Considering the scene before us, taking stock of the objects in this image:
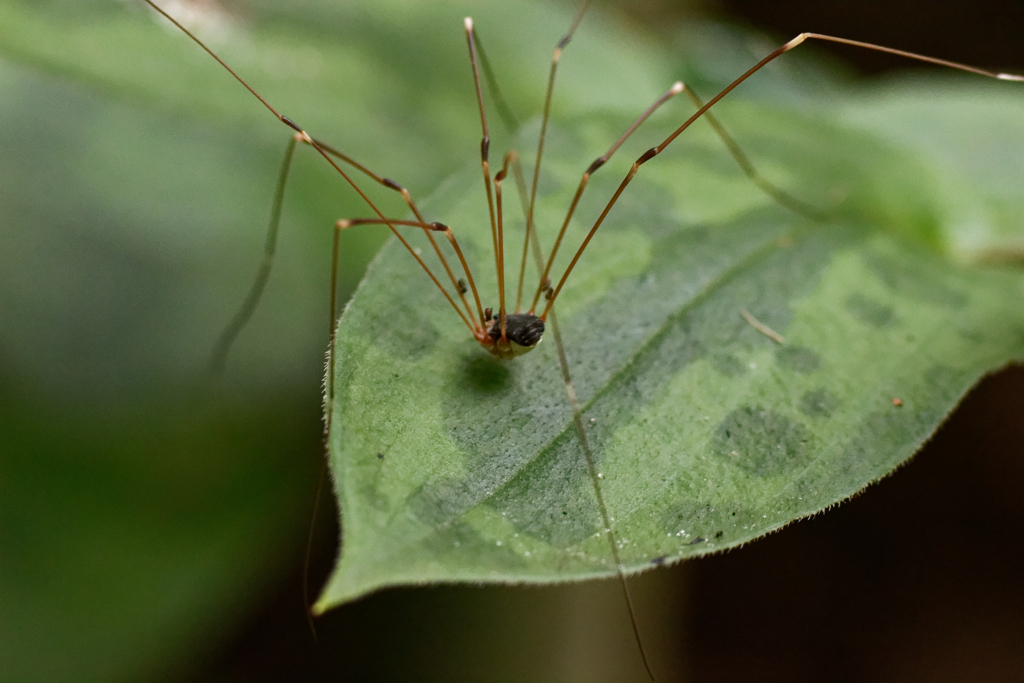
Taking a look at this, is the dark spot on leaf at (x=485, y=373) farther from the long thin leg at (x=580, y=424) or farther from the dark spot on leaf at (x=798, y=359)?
the dark spot on leaf at (x=798, y=359)

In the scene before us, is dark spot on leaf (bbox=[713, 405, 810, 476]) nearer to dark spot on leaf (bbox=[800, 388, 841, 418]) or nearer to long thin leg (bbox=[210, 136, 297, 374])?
dark spot on leaf (bbox=[800, 388, 841, 418])

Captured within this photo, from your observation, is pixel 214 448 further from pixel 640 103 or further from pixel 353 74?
pixel 640 103

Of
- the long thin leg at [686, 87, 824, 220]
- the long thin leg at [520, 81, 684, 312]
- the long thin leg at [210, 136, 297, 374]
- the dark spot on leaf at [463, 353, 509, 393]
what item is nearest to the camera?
the dark spot on leaf at [463, 353, 509, 393]

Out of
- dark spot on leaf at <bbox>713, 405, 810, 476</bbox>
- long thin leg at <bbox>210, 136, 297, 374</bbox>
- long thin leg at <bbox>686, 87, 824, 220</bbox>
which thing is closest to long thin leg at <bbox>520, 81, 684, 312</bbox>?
long thin leg at <bbox>686, 87, 824, 220</bbox>

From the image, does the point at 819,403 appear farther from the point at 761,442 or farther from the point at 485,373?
the point at 485,373

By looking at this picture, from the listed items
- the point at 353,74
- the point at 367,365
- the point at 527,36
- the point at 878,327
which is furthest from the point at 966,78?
the point at 367,365

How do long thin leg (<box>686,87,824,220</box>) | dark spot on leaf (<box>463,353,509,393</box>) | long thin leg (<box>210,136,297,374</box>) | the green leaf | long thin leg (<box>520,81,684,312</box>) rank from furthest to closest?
long thin leg (<box>210,136,297,374</box>) → long thin leg (<box>686,87,824,220</box>) → long thin leg (<box>520,81,684,312</box>) → dark spot on leaf (<box>463,353,509,393</box>) → the green leaf
